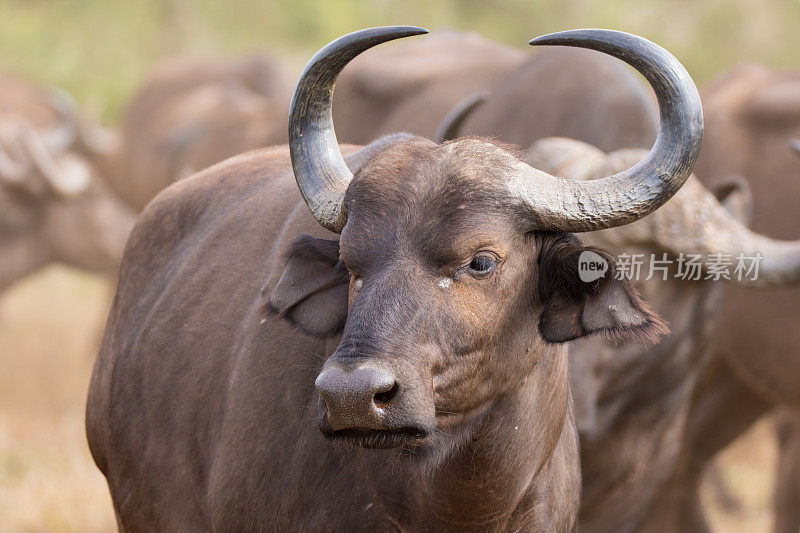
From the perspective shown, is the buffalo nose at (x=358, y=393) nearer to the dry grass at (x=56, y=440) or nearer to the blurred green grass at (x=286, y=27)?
the dry grass at (x=56, y=440)

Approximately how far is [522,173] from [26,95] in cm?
1182

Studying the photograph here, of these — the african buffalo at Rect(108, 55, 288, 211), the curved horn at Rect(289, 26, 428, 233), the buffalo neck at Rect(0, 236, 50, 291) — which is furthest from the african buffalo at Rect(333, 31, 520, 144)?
the curved horn at Rect(289, 26, 428, 233)

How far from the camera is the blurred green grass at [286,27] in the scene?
17938 mm

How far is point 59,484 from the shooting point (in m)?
7.93

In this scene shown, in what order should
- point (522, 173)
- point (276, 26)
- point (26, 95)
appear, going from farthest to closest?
point (276, 26) → point (26, 95) → point (522, 173)

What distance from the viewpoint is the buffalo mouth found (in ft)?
9.69

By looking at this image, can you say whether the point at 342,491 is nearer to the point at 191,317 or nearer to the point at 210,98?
the point at 191,317

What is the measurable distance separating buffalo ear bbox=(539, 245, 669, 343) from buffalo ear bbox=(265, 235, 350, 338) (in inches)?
25.1

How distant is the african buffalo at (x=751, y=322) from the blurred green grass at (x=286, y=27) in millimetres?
10046

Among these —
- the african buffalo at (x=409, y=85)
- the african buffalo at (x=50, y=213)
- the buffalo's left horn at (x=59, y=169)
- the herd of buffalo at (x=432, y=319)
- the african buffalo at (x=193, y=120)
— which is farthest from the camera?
the buffalo's left horn at (x=59, y=169)

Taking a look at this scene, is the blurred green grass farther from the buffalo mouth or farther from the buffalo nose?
the buffalo nose

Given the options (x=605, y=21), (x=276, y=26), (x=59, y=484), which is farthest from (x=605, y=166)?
(x=276, y=26)

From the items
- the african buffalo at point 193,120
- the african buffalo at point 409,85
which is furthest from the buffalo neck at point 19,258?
the african buffalo at point 409,85

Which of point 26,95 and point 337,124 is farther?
point 26,95
